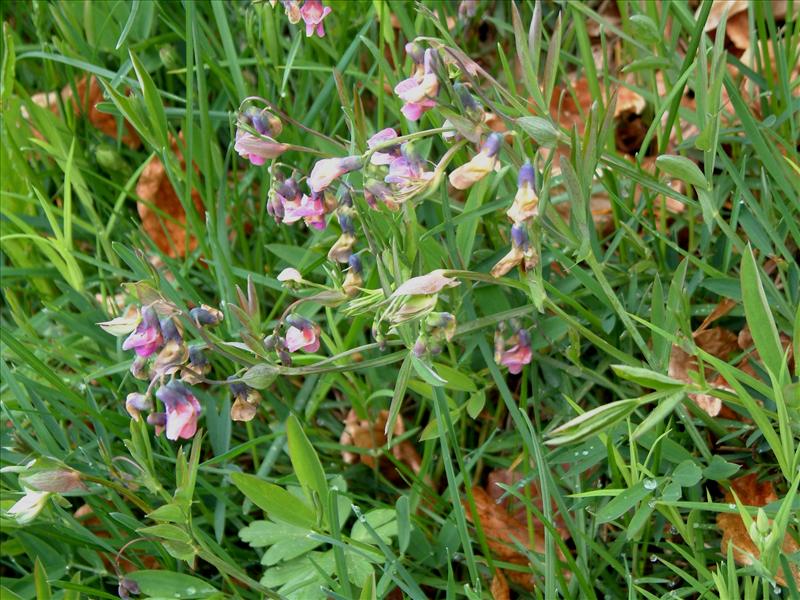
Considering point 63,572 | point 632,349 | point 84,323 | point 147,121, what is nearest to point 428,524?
point 632,349

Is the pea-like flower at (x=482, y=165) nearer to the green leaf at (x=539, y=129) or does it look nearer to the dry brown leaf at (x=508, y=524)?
the green leaf at (x=539, y=129)

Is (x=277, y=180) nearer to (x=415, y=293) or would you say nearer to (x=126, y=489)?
(x=415, y=293)

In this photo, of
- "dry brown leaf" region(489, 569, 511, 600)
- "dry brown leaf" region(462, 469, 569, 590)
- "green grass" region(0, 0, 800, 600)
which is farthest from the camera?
"dry brown leaf" region(462, 469, 569, 590)

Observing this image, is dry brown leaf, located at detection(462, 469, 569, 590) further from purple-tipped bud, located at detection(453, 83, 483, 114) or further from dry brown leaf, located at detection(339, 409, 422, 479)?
purple-tipped bud, located at detection(453, 83, 483, 114)

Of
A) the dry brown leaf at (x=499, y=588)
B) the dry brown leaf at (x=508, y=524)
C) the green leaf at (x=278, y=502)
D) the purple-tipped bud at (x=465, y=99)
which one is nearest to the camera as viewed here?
the purple-tipped bud at (x=465, y=99)

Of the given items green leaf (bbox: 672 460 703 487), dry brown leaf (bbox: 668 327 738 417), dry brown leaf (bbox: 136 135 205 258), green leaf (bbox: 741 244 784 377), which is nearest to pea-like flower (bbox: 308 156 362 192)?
green leaf (bbox: 741 244 784 377)

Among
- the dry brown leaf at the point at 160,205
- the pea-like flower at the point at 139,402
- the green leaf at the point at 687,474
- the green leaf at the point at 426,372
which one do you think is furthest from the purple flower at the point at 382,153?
the dry brown leaf at the point at 160,205

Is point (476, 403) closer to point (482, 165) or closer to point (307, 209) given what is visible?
point (307, 209)
